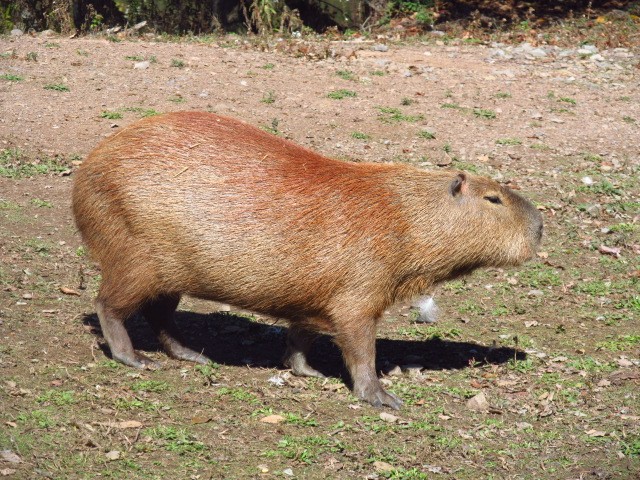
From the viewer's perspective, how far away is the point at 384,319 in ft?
22.0

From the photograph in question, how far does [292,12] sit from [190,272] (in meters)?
7.68

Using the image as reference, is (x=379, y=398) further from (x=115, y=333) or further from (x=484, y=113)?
(x=484, y=113)

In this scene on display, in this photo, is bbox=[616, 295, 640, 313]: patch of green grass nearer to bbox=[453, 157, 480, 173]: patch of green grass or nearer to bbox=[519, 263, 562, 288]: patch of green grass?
bbox=[519, 263, 562, 288]: patch of green grass

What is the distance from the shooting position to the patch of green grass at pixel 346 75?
10.5 metres

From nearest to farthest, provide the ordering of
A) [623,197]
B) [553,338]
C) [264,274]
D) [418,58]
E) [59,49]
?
[264,274] → [553,338] → [623,197] → [59,49] → [418,58]

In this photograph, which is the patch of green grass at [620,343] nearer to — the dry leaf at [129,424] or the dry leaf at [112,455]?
the dry leaf at [129,424]

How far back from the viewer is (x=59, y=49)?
10.6 m

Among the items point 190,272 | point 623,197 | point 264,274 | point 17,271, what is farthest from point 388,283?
point 623,197

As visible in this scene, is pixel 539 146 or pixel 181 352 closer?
pixel 181 352

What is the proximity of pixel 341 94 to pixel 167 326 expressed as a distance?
482 cm

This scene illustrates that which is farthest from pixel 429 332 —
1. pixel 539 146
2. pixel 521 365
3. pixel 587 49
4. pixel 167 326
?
pixel 587 49

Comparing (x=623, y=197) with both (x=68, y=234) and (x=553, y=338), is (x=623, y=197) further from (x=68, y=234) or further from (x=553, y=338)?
(x=68, y=234)

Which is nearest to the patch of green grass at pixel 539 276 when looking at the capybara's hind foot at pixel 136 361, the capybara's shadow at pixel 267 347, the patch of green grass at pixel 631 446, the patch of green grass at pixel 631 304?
the patch of green grass at pixel 631 304

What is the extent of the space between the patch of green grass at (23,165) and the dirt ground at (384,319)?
0.02 m
